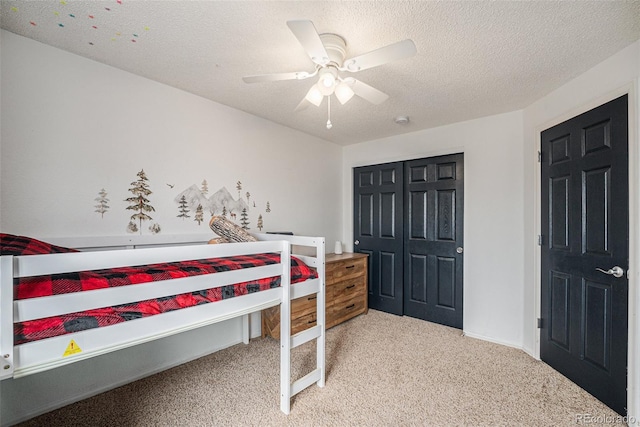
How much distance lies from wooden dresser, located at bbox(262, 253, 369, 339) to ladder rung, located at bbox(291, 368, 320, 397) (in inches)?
26.8

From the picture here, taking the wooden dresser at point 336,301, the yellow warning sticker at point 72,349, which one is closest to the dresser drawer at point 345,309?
the wooden dresser at point 336,301

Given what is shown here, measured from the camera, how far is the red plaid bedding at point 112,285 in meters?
1.06

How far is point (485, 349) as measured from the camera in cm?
275

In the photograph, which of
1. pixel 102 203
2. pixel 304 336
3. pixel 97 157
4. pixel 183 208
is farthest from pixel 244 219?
pixel 304 336

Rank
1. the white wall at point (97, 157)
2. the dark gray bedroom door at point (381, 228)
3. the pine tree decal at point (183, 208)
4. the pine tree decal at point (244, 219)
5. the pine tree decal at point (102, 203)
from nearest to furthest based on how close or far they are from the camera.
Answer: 1. the white wall at point (97, 157)
2. the pine tree decal at point (102, 203)
3. the pine tree decal at point (183, 208)
4. the pine tree decal at point (244, 219)
5. the dark gray bedroom door at point (381, 228)

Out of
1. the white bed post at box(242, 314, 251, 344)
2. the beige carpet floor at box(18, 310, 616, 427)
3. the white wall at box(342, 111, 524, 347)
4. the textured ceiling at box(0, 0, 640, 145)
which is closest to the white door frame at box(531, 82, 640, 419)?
the beige carpet floor at box(18, 310, 616, 427)

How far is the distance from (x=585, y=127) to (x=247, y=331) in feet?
10.5

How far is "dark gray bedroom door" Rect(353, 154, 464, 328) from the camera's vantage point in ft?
10.8

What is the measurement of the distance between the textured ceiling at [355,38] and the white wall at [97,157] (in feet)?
0.63

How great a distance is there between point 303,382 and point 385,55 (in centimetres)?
201

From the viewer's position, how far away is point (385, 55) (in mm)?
1393

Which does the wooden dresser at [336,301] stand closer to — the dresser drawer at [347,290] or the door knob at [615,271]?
the dresser drawer at [347,290]

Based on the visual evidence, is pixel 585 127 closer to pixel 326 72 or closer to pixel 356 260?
pixel 326 72

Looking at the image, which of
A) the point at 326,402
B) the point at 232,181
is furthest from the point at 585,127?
the point at 232,181
